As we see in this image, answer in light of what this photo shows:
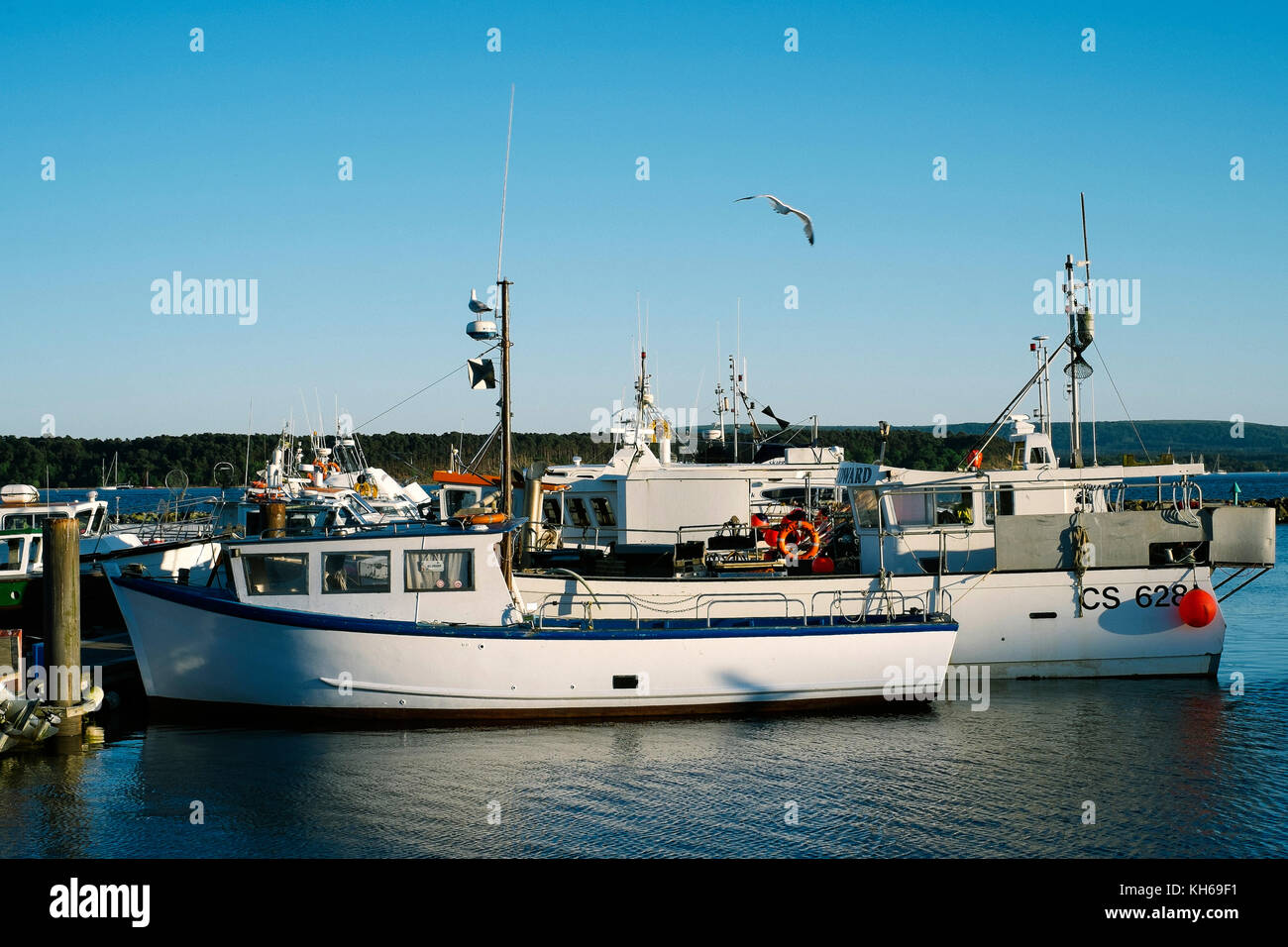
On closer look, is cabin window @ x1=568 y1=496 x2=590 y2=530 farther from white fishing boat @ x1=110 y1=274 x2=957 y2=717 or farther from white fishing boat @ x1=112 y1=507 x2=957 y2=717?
white fishing boat @ x1=112 y1=507 x2=957 y2=717

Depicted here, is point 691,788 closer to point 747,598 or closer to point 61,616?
point 747,598

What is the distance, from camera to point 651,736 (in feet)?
51.6

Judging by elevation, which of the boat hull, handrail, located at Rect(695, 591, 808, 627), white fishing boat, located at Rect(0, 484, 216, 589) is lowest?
the boat hull

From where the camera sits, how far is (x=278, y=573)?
1612 cm

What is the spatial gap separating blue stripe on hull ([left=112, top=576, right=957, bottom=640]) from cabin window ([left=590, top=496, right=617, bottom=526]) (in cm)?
536

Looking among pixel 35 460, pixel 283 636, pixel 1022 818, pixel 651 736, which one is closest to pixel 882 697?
pixel 651 736

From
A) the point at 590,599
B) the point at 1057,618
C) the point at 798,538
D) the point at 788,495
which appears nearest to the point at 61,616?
the point at 590,599

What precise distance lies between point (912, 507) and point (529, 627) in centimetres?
776

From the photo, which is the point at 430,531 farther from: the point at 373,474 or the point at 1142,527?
the point at 373,474

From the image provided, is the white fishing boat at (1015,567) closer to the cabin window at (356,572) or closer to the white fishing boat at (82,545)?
the cabin window at (356,572)

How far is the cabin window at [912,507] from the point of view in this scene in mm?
19922

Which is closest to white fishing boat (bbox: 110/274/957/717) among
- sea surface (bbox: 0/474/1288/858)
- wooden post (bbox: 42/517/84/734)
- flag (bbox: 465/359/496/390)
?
sea surface (bbox: 0/474/1288/858)

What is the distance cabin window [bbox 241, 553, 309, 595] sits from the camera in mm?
16078
